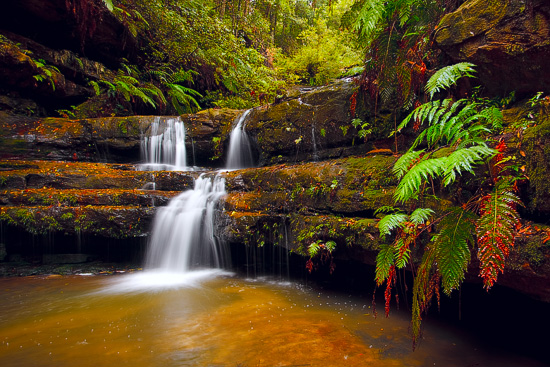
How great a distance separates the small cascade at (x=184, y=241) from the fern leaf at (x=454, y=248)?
3650 millimetres

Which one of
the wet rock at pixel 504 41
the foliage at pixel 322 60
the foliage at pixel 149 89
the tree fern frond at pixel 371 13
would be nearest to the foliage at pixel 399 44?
the tree fern frond at pixel 371 13

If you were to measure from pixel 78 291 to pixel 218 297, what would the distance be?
1914 millimetres

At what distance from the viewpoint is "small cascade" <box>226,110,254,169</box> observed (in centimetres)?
677

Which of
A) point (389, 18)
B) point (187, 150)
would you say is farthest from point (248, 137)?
point (389, 18)

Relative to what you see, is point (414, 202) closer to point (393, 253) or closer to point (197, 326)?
point (393, 253)

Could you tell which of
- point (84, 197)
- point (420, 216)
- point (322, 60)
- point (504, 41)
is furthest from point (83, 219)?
point (322, 60)

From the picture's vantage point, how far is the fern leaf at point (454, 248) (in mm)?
1748

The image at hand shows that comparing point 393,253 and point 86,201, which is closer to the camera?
point 393,253

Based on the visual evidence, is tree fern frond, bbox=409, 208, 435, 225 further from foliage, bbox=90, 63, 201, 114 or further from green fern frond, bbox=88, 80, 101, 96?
green fern frond, bbox=88, 80, 101, 96

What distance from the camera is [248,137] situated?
6.63 m

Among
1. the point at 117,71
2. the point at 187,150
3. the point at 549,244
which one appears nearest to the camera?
the point at 549,244

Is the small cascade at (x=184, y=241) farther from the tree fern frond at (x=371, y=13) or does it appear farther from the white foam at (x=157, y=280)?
the tree fern frond at (x=371, y=13)

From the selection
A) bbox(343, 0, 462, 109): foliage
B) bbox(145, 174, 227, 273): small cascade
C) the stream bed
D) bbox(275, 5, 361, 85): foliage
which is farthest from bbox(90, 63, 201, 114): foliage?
bbox(343, 0, 462, 109): foliage

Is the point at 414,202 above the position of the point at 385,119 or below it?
below
